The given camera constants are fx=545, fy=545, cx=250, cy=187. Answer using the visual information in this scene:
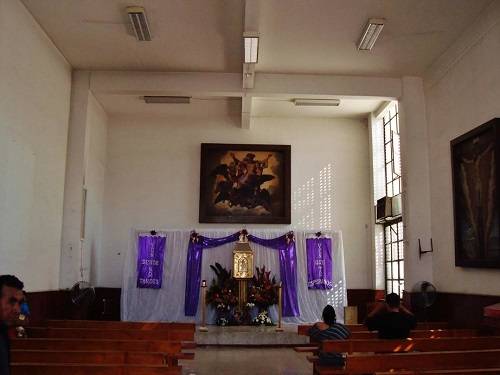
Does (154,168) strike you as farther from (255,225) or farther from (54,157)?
(54,157)

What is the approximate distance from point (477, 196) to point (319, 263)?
474 centimetres

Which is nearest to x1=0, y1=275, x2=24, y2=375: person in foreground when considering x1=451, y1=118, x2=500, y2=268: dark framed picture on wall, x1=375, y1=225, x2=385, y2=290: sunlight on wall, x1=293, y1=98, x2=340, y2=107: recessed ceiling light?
x1=451, y1=118, x2=500, y2=268: dark framed picture on wall

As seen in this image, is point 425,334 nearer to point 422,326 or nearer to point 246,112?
point 422,326

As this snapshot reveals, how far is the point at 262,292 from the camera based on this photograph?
37.0ft

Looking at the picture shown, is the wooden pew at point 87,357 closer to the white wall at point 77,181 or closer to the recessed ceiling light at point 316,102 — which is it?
the white wall at point 77,181

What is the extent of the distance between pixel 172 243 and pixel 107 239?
194 centimetres

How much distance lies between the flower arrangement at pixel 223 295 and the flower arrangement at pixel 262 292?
13.9 inches

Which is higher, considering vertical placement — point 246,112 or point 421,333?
point 246,112

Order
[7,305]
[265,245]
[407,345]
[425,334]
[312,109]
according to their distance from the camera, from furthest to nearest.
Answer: [312,109] < [265,245] < [425,334] < [407,345] < [7,305]

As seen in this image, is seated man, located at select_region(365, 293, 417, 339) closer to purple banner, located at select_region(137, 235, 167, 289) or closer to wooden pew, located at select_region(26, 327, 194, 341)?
wooden pew, located at select_region(26, 327, 194, 341)

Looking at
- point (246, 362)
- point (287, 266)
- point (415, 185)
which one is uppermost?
point (415, 185)

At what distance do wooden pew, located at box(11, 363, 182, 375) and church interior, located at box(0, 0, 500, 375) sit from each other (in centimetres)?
1

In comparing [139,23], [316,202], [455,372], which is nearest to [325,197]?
[316,202]

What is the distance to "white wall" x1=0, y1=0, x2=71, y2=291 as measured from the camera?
7.42m
